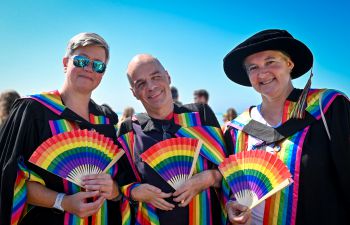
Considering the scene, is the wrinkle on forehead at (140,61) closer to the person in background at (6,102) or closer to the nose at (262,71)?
the nose at (262,71)

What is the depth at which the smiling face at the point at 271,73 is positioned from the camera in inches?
107

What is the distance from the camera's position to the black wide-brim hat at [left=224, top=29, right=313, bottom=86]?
2738 millimetres

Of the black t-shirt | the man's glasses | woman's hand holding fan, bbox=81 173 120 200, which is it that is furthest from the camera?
the man's glasses

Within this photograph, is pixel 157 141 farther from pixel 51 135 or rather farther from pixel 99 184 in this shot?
pixel 51 135

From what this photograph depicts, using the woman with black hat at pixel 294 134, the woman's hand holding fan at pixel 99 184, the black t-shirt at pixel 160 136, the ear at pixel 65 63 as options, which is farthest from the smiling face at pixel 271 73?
the ear at pixel 65 63

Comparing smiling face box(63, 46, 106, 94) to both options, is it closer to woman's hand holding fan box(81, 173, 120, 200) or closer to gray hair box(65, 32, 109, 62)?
gray hair box(65, 32, 109, 62)

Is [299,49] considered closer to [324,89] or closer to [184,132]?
[324,89]

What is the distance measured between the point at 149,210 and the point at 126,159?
522 mm

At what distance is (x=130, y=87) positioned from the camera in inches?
125

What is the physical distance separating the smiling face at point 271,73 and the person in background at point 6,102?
11.2 ft

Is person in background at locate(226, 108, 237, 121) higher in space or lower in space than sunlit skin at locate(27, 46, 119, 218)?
higher

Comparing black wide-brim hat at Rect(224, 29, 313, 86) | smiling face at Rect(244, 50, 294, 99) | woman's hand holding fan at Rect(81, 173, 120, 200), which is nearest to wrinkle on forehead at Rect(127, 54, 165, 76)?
black wide-brim hat at Rect(224, 29, 313, 86)

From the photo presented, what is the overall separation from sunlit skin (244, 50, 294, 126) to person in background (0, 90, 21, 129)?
134 inches

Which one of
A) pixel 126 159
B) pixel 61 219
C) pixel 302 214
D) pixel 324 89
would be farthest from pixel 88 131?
pixel 324 89
